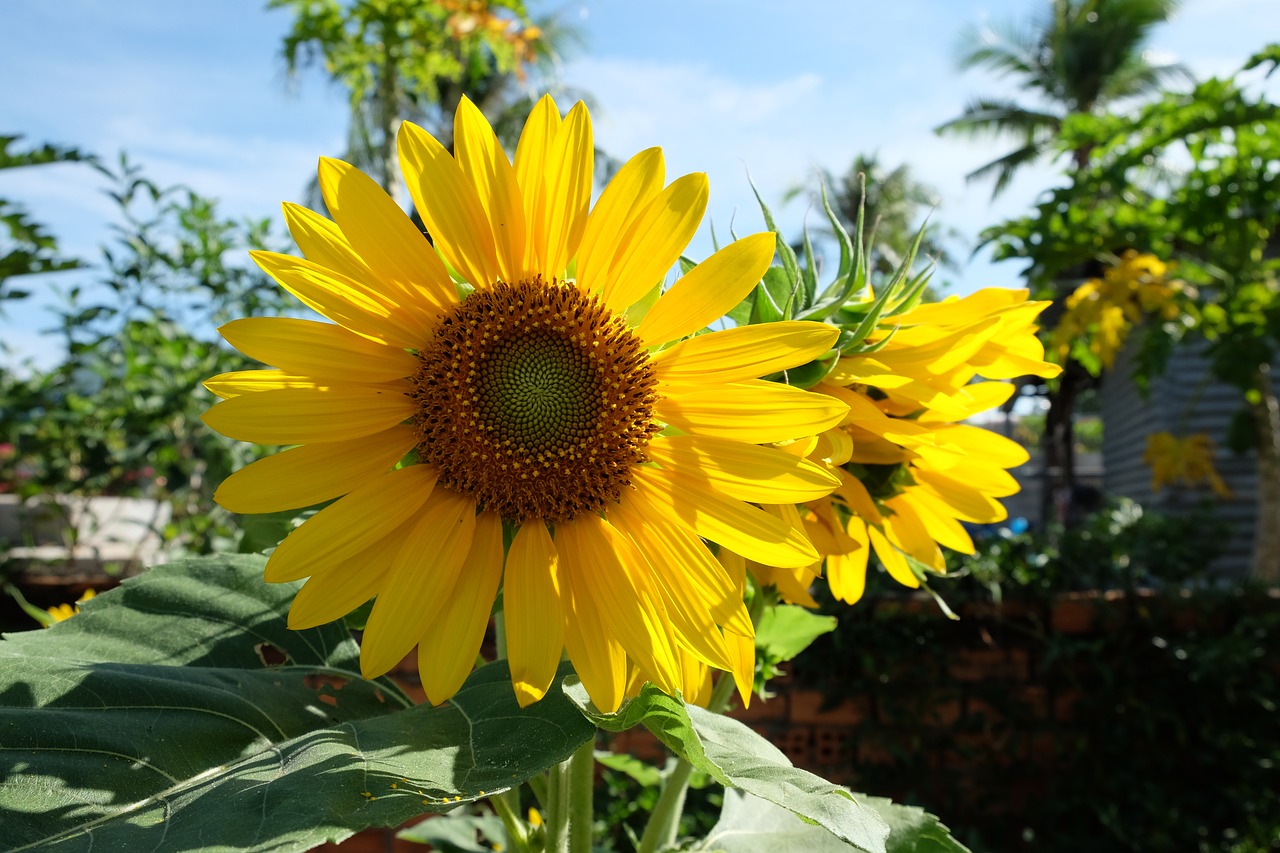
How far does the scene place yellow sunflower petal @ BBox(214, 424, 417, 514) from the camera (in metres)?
0.74

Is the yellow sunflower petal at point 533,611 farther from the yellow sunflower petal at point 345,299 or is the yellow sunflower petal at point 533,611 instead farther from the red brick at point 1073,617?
the red brick at point 1073,617

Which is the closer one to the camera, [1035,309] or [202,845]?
[202,845]

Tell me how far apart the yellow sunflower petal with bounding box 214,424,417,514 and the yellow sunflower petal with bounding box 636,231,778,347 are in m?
0.25

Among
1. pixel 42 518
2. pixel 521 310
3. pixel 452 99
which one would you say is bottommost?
pixel 42 518

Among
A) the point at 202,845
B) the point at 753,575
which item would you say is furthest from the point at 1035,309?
the point at 202,845

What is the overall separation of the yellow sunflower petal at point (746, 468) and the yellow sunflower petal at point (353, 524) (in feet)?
0.68

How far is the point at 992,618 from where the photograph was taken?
3.79m

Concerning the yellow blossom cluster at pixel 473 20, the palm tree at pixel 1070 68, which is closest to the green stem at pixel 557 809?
the yellow blossom cluster at pixel 473 20

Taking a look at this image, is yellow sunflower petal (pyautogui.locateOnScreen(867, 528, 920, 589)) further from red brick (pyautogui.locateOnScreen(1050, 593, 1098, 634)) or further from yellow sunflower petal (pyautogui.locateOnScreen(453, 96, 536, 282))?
red brick (pyautogui.locateOnScreen(1050, 593, 1098, 634))

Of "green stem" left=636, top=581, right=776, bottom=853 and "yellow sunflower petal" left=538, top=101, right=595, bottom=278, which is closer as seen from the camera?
"yellow sunflower petal" left=538, top=101, right=595, bottom=278

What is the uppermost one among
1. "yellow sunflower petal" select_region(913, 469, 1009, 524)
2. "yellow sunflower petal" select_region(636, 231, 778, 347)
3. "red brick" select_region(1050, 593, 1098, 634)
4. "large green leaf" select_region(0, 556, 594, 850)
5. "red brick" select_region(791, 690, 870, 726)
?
"yellow sunflower petal" select_region(636, 231, 778, 347)

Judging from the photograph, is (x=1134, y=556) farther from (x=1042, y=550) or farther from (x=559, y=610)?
(x=559, y=610)

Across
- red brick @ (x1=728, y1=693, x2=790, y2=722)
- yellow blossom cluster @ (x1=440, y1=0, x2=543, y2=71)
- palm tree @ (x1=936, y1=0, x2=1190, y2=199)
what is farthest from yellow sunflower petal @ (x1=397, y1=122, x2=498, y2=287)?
palm tree @ (x1=936, y1=0, x2=1190, y2=199)

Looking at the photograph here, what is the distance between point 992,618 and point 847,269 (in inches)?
130
